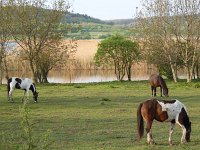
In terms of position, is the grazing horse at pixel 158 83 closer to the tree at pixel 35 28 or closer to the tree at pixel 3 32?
the tree at pixel 35 28

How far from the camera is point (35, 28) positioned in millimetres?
40844

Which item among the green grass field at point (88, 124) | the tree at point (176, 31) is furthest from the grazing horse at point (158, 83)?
the tree at point (176, 31)

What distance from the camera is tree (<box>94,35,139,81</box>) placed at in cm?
4653

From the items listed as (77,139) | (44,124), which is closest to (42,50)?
(44,124)

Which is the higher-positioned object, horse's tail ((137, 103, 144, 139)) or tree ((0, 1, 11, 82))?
tree ((0, 1, 11, 82))

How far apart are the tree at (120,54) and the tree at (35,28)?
639 centimetres

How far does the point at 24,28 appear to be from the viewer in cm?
4031

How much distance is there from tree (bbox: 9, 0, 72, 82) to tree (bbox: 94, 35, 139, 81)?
639cm

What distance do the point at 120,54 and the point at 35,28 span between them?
10.3 metres

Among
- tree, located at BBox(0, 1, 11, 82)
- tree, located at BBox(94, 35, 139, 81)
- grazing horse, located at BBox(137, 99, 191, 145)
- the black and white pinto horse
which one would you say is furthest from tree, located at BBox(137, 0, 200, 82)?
grazing horse, located at BBox(137, 99, 191, 145)

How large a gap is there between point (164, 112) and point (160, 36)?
104ft

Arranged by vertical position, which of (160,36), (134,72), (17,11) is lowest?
(134,72)

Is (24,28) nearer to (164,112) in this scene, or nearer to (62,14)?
(62,14)

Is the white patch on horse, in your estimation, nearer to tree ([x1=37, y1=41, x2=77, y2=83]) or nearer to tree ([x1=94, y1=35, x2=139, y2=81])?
tree ([x1=37, y1=41, x2=77, y2=83])
